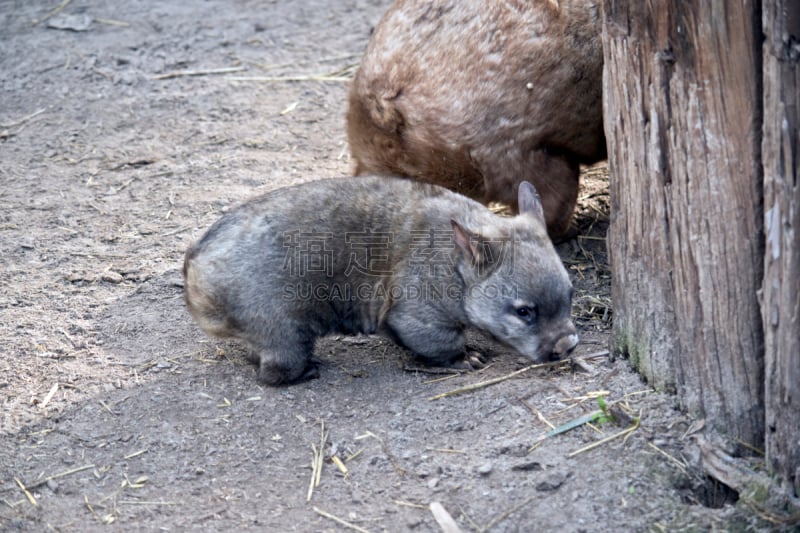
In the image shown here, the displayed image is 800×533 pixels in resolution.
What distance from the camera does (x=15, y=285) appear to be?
5.48 meters

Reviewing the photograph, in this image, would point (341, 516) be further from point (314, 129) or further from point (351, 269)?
point (314, 129)

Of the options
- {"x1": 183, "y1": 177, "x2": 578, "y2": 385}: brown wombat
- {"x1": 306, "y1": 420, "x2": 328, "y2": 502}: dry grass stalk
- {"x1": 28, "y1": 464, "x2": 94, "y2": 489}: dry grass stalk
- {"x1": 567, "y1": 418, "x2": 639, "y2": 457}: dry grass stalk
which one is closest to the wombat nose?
{"x1": 183, "y1": 177, "x2": 578, "y2": 385}: brown wombat

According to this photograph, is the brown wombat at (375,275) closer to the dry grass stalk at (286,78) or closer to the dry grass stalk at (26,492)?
the dry grass stalk at (26,492)

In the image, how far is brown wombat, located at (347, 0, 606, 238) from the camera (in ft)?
16.8

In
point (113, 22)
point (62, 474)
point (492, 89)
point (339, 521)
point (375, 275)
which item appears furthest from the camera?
point (113, 22)

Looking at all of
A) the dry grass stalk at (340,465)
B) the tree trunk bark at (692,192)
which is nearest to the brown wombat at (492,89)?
the tree trunk bark at (692,192)

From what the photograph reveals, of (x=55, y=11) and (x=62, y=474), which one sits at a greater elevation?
(x=55, y=11)

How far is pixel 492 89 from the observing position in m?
5.13

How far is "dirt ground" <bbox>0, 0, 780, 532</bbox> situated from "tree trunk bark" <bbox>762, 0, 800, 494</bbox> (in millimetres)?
320

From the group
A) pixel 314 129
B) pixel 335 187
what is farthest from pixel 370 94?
pixel 314 129

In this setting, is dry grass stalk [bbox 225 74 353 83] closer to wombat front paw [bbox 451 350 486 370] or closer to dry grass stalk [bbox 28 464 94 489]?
wombat front paw [bbox 451 350 486 370]

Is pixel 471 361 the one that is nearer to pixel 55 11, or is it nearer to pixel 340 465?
pixel 340 465

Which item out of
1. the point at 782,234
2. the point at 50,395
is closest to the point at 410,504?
the point at 782,234

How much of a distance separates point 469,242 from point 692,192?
122 centimetres
